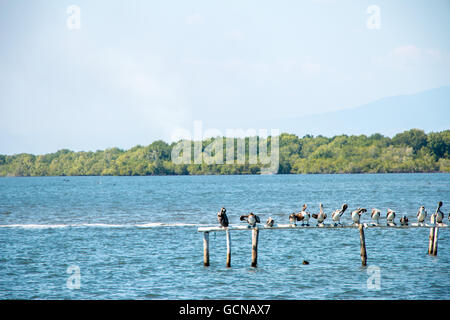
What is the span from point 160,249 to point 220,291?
43.1 ft

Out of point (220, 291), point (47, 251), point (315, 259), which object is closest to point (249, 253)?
point (315, 259)

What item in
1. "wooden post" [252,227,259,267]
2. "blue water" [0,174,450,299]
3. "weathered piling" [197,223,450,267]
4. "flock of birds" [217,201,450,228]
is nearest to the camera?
"blue water" [0,174,450,299]

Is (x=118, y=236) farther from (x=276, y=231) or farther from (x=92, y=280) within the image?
(x=92, y=280)

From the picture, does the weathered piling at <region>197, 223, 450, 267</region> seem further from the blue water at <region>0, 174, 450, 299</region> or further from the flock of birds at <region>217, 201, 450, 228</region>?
the blue water at <region>0, 174, 450, 299</region>

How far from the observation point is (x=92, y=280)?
30.8 metres

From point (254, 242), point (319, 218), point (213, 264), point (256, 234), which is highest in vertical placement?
point (319, 218)

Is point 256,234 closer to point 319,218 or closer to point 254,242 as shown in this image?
point 254,242

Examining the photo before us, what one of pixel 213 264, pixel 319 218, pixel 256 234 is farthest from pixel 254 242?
pixel 213 264

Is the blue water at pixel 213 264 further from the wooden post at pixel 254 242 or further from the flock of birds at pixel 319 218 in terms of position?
the flock of birds at pixel 319 218

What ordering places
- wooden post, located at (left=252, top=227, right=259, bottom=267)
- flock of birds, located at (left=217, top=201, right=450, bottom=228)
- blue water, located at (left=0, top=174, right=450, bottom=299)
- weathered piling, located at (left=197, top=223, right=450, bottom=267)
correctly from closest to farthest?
blue water, located at (left=0, top=174, right=450, bottom=299)
weathered piling, located at (left=197, top=223, right=450, bottom=267)
flock of birds, located at (left=217, top=201, right=450, bottom=228)
wooden post, located at (left=252, top=227, right=259, bottom=267)

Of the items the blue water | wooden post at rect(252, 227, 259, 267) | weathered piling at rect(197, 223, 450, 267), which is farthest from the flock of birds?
the blue water

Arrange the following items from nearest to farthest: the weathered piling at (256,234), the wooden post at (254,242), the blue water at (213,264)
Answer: the blue water at (213,264) < the weathered piling at (256,234) < the wooden post at (254,242)

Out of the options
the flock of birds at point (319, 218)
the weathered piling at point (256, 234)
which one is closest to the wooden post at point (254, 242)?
the weathered piling at point (256, 234)

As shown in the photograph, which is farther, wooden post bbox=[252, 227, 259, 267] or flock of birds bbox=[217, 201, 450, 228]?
wooden post bbox=[252, 227, 259, 267]
